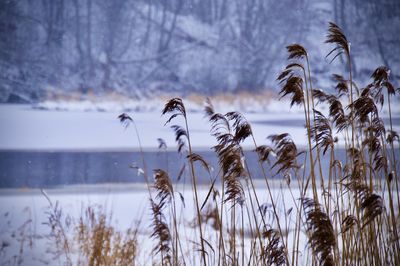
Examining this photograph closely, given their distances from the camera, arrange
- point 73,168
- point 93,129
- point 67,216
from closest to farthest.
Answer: point 67,216 → point 73,168 → point 93,129

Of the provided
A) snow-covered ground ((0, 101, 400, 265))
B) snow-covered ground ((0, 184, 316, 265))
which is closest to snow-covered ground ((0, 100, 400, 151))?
snow-covered ground ((0, 101, 400, 265))

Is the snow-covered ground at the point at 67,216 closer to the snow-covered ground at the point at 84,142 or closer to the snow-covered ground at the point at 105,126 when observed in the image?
the snow-covered ground at the point at 84,142

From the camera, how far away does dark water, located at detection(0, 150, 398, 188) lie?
117 inches

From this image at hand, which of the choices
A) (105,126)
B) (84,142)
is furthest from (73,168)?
(105,126)

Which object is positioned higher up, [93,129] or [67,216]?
[93,129]


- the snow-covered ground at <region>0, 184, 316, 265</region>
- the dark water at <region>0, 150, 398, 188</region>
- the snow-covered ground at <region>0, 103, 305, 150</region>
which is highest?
the snow-covered ground at <region>0, 103, 305, 150</region>

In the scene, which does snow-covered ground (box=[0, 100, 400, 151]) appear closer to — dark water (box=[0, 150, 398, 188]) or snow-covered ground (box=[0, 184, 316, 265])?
dark water (box=[0, 150, 398, 188])

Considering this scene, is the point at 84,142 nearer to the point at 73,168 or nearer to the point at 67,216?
the point at 73,168

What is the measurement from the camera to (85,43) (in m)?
3.31

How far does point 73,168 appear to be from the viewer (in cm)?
308

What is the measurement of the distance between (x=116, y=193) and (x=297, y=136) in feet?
4.26

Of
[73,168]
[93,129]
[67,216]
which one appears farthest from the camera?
[93,129]

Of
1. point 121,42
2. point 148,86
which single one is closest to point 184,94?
point 148,86

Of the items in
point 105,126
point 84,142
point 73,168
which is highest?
point 105,126
